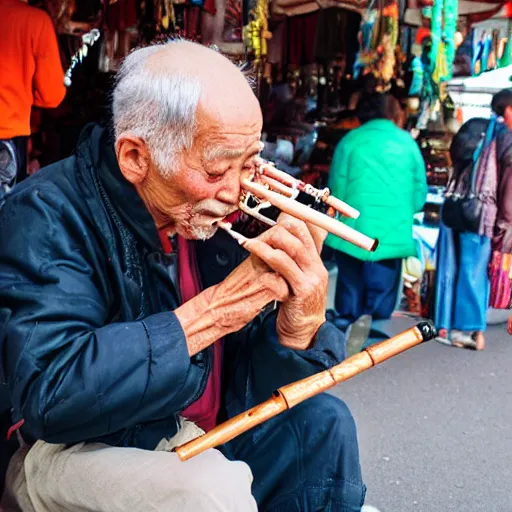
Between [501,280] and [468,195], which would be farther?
[501,280]

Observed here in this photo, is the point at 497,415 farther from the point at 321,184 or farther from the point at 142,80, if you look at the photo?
the point at 142,80

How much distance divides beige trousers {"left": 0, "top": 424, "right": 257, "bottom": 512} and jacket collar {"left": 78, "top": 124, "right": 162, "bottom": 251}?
1.58ft

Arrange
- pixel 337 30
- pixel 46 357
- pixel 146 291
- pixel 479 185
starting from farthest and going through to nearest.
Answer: pixel 337 30, pixel 479 185, pixel 146 291, pixel 46 357

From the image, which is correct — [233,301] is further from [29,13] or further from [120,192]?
[29,13]

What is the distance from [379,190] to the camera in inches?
162

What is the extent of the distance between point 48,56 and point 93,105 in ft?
3.39

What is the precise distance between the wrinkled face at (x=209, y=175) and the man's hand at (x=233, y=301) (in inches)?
7.2

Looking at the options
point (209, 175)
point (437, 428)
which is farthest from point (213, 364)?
point (437, 428)

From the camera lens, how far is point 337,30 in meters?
4.54

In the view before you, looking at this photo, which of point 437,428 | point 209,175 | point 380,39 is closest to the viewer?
point 209,175

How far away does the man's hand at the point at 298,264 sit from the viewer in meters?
1.50

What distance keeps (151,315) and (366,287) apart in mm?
3030

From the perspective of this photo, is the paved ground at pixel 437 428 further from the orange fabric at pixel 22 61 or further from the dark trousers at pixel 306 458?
the orange fabric at pixel 22 61

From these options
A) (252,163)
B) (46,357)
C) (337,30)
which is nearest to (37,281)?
(46,357)
